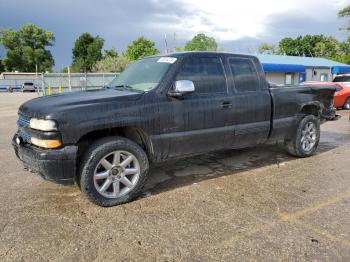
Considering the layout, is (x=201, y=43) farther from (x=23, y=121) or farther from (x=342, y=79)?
(x=23, y=121)

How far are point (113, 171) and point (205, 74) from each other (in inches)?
72.9

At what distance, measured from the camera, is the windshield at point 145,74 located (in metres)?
4.20

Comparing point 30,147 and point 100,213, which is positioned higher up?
point 30,147

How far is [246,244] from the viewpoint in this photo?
2924mm

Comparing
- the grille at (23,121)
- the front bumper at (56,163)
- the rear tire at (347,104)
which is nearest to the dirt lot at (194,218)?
the front bumper at (56,163)

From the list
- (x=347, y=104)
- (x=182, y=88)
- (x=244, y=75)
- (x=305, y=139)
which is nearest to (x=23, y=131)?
(x=182, y=88)

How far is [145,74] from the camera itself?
4496mm

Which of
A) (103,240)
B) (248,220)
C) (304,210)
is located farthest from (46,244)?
(304,210)

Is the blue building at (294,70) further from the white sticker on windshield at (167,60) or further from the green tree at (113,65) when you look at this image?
the green tree at (113,65)

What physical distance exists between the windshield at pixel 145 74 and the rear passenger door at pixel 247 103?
1027 millimetres

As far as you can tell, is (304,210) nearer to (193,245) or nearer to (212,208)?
Answer: (212,208)

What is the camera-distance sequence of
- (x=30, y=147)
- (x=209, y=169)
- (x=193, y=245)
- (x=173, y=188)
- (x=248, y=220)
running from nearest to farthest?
(x=193, y=245)
(x=248, y=220)
(x=30, y=147)
(x=173, y=188)
(x=209, y=169)

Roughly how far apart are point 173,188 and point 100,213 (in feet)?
3.73

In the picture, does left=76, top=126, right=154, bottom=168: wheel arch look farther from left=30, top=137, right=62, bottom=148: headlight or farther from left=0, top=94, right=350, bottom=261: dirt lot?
left=0, top=94, right=350, bottom=261: dirt lot
